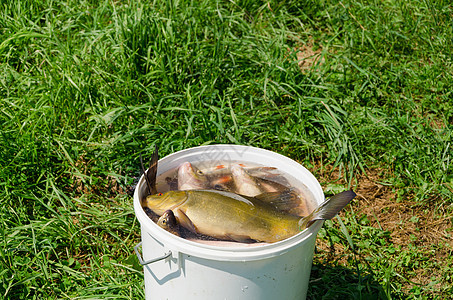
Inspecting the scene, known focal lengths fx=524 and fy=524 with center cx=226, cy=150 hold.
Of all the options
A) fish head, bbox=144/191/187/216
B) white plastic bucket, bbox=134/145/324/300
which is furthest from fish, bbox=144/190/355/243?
white plastic bucket, bbox=134/145/324/300

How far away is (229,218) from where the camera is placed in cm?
196

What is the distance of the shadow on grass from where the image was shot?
2.71 meters

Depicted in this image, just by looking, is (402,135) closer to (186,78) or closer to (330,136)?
(330,136)

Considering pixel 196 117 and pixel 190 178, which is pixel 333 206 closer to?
pixel 190 178

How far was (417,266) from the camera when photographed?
301cm

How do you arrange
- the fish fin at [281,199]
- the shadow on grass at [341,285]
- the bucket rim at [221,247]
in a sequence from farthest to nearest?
the shadow on grass at [341,285], the fish fin at [281,199], the bucket rim at [221,247]

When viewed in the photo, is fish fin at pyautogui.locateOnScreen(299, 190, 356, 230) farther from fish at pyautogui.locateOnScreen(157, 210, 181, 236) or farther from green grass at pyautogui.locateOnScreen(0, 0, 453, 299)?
green grass at pyautogui.locateOnScreen(0, 0, 453, 299)

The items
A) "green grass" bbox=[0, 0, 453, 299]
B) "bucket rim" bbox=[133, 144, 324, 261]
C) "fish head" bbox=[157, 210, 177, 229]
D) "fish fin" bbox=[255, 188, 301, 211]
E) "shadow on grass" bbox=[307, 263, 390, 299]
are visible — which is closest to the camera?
"bucket rim" bbox=[133, 144, 324, 261]

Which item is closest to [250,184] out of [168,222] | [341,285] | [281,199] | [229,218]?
[281,199]

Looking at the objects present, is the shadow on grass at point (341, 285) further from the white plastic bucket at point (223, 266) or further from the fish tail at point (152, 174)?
the fish tail at point (152, 174)

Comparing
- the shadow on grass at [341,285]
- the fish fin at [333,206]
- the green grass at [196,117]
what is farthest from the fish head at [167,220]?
the shadow on grass at [341,285]

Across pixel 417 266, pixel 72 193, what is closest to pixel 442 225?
pixel 417 266

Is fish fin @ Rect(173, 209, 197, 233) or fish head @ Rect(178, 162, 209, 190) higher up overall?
fish fin @ Rect(173, 209, 197, 233)

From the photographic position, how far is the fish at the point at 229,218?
196cm
